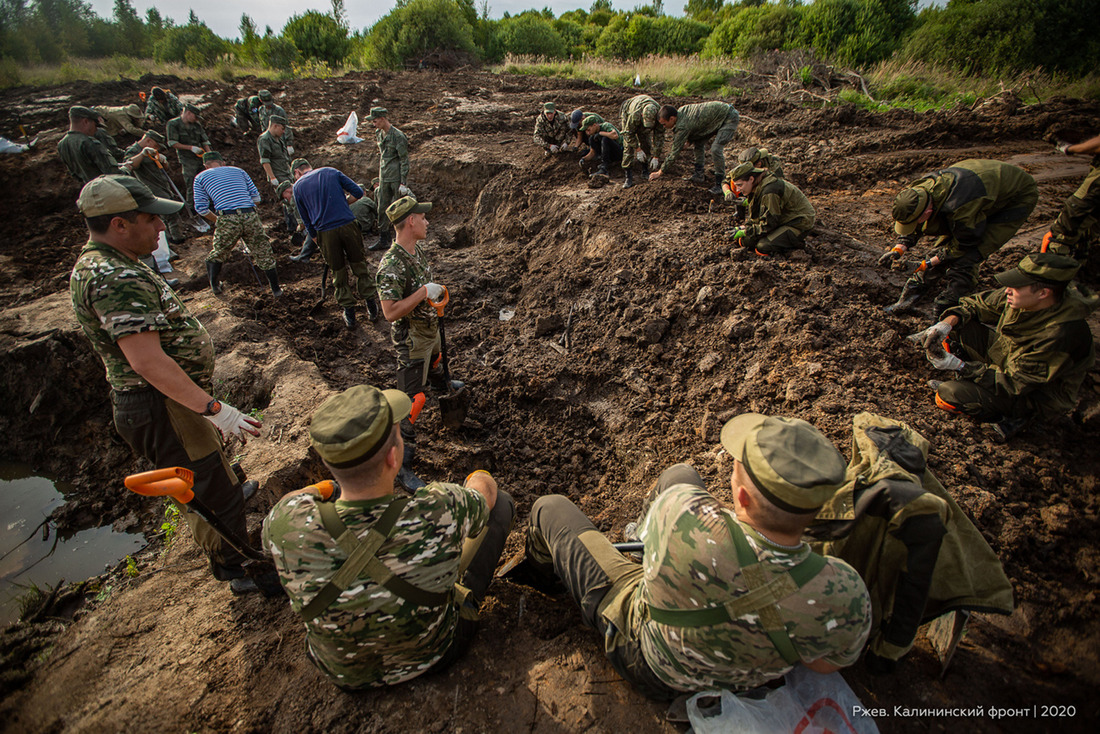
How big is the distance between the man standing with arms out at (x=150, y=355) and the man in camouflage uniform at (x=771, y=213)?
4.92m

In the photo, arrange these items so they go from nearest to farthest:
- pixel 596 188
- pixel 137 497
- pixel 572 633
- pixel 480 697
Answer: pixel 480 697, pixel 572 633, pixel 137 497, pixel 596 188

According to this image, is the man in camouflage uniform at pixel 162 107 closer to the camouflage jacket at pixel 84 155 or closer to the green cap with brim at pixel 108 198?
the camouflage jacket at pixel 84 155

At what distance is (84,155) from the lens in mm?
6387

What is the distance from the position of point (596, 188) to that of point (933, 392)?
18.6 feet

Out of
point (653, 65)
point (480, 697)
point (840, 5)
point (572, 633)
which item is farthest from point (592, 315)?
point (840, 5)

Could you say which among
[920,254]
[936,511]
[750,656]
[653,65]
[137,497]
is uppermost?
[653,65]

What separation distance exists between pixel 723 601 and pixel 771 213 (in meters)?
4.42

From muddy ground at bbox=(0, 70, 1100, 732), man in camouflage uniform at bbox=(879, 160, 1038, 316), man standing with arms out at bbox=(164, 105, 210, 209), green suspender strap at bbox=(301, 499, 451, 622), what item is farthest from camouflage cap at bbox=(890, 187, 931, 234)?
man standing with arms out at bbox=(164, 105, 210, 209)

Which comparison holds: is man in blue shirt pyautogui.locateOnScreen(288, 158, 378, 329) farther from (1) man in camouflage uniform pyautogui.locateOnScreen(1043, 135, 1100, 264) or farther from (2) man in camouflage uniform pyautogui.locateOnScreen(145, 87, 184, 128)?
(2) man in camouflage uniform pyautogui.locateOnScreen(145, 87, 184, 128)

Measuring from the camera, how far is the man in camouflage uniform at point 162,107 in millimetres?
9773

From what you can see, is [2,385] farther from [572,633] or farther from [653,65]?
[653,65]

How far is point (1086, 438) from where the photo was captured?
3.00 meters

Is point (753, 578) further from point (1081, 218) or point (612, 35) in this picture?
point (612, 35)

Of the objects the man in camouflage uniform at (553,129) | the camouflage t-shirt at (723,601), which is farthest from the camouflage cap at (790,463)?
the man in camouflage uniform at (553,129)
